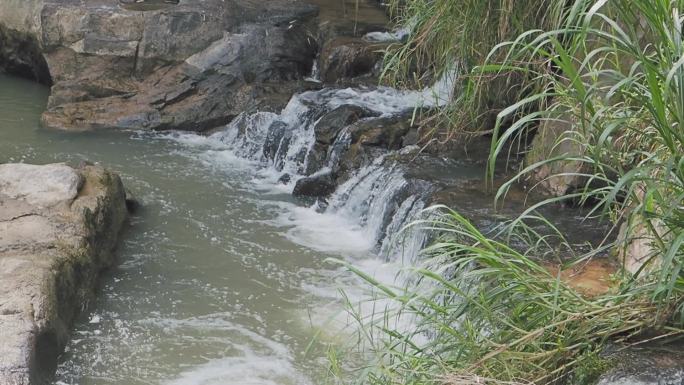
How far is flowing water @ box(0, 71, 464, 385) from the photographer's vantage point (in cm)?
478

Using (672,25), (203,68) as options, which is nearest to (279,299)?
(672,25)

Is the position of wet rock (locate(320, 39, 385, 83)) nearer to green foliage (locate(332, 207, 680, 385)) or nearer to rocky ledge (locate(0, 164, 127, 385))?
rocky ledge (locate(0, 164, 127, 385))

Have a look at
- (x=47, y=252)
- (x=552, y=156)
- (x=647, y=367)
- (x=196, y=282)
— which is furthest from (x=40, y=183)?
(x=647, y=367)

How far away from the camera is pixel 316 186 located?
7.30 metres

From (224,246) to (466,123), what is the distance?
182 centimetres

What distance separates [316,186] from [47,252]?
2.64m

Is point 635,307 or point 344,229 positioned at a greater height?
point 635,307

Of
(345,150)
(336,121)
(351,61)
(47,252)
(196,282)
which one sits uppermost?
(351,61)

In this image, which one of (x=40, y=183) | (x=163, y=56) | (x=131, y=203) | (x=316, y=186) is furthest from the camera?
(x=163, y=56)

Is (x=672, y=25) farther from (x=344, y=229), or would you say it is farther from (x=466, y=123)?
(x=344, y=229)

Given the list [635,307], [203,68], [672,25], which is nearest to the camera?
[672,25]

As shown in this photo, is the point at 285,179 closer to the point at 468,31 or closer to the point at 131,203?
the point at 131,203

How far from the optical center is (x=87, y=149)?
322 inches

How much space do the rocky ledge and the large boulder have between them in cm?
277
